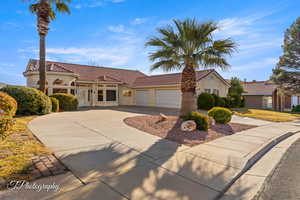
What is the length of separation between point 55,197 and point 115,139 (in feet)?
11.5

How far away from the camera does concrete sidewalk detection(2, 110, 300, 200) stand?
3.00 metres

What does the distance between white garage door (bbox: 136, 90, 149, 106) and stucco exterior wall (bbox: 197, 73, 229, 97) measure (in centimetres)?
713

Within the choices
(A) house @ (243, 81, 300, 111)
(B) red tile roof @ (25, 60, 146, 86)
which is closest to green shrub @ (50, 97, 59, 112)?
(B) red tile roof @ (25, 60, 146, 86)

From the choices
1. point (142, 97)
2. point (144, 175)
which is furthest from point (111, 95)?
point (144, 175)

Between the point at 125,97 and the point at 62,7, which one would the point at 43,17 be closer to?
the point at 62,7

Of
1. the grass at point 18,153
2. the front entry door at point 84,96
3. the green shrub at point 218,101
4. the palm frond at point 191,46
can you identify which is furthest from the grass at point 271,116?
the front entry door at point 84,96

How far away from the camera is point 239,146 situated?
589cm

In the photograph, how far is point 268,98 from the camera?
31641 millimetres

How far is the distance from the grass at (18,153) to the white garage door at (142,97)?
→ 17.9 meters

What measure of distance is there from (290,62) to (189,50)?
982 inches

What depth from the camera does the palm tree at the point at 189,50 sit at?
855 centimetres

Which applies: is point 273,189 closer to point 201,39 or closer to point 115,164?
point 115,164

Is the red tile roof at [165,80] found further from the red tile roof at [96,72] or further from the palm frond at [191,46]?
the palm frond at [191,46]

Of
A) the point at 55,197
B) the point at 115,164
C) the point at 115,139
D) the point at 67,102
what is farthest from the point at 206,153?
the point at 67,102
